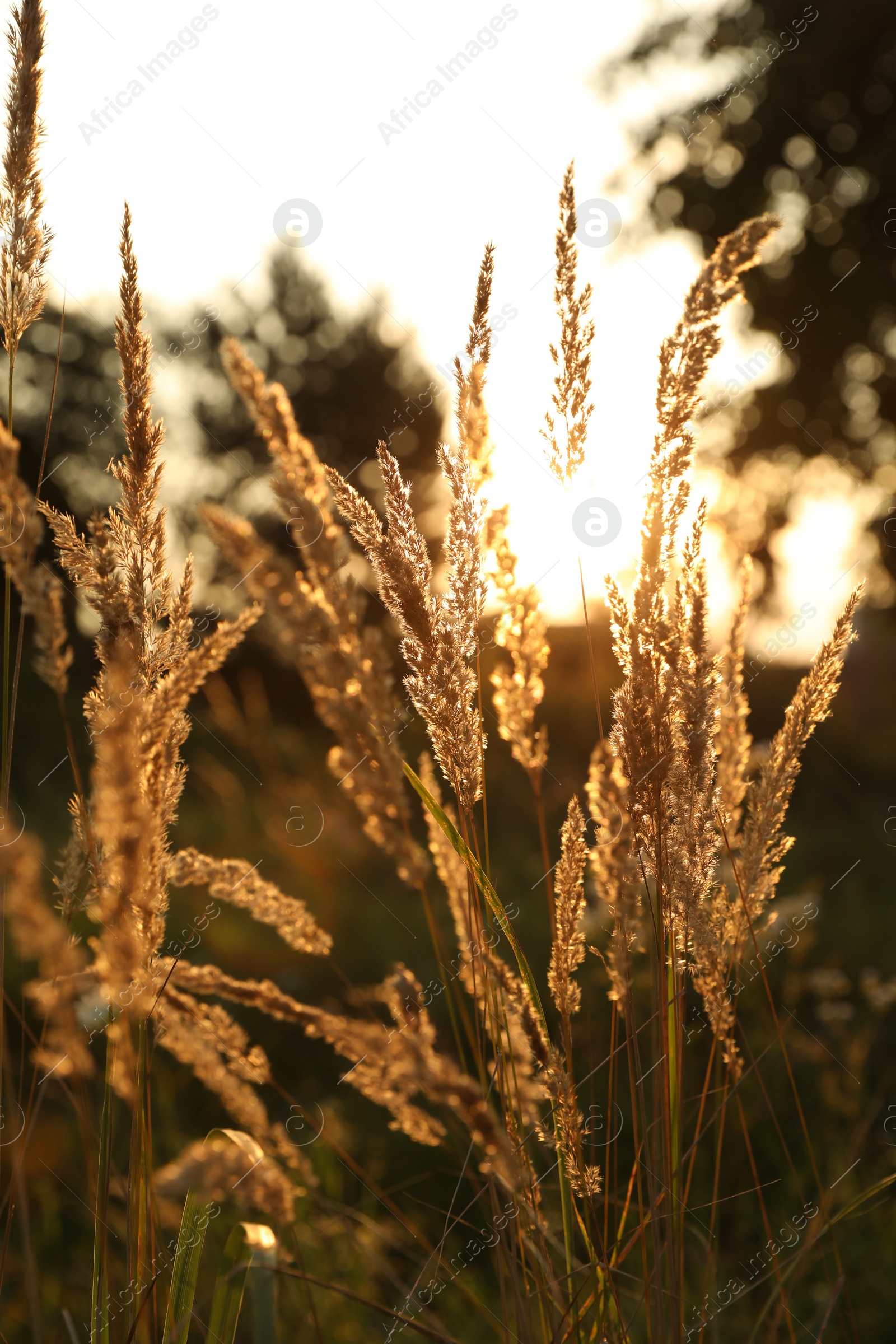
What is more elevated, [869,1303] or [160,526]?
[160,526]

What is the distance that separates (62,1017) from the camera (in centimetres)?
74

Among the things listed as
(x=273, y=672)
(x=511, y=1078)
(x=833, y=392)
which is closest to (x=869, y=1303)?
(x=511, y=1078)

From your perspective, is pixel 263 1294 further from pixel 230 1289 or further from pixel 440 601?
pixel 440 601

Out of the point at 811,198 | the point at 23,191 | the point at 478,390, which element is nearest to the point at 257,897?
the point at 478,390

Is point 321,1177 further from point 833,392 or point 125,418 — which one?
point 833,392

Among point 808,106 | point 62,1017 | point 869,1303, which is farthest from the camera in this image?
point 808,106

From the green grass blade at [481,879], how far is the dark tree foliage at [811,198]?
9.89 m

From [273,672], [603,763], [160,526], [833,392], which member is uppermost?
[273,672]

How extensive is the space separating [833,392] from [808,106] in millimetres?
3137

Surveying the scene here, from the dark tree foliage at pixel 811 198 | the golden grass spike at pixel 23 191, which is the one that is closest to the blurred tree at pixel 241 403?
the dark tree foliage at pixel 811 198

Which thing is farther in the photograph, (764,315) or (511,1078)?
(764,315)

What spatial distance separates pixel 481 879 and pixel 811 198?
1186 centimetres

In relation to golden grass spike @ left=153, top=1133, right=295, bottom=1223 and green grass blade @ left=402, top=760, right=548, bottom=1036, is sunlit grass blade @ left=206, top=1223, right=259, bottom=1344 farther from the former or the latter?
green grass blade @ left=402, top=760, right=548, bottom=1036

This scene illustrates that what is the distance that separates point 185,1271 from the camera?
1.21 metres
